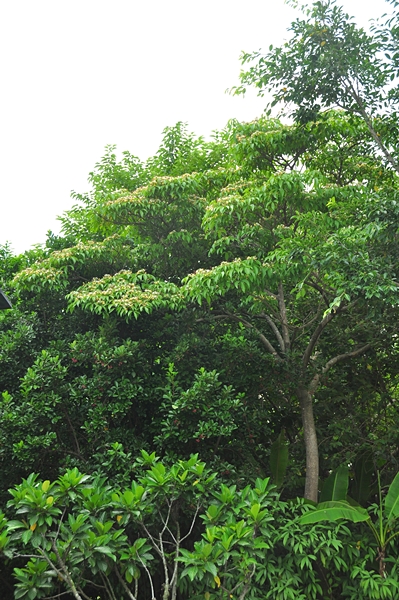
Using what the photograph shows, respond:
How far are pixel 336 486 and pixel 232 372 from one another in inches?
71.8

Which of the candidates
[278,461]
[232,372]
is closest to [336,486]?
[278,461]

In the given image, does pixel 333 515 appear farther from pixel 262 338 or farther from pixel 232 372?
pixel 262 338

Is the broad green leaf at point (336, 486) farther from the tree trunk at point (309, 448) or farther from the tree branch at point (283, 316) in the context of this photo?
the tree branch at point (283, 316)

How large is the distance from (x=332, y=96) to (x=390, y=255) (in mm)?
2169

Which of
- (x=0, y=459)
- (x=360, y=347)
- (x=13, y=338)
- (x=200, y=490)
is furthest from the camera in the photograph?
(x=360, y=347)

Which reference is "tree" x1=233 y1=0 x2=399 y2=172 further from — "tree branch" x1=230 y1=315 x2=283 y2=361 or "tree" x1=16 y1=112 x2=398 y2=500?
"tree branch" x1=230 y1=315 x2=283 y2=361

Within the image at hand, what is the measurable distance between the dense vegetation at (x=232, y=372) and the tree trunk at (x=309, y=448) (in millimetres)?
20

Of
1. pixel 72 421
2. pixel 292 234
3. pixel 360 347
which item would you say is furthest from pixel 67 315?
pixel 360 347

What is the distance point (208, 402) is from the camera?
5879 millimetres

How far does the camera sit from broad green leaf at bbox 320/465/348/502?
6367mm

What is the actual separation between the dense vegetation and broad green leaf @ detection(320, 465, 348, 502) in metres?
0.02

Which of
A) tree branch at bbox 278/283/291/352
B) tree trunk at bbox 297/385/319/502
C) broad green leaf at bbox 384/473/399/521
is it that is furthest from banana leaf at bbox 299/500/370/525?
tree branch at bbox 278/283/291/352

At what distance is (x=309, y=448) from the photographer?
272 inches

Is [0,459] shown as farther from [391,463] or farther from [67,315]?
[391,463]
